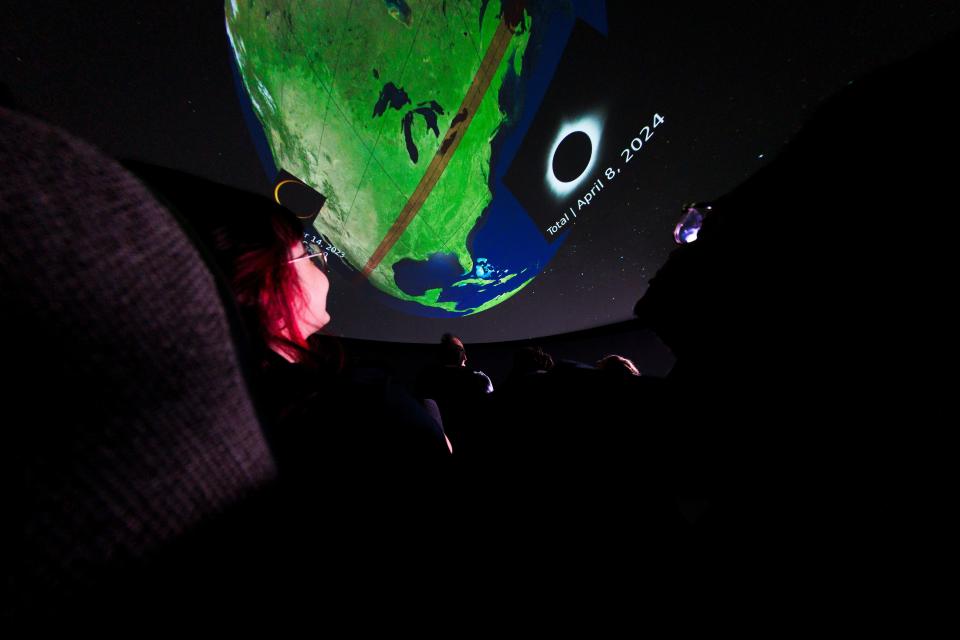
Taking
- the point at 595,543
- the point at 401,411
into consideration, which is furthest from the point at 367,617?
the point at 595,543

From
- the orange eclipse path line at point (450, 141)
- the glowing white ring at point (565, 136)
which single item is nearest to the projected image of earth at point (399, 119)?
the orange eclipse path line at point (450, 141)

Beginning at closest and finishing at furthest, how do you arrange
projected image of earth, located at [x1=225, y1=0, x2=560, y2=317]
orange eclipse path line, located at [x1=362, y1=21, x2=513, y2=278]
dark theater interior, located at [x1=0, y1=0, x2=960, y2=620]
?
dark theater interior, located at [x1=0, y1=0, x2=960, y2=620], projected image of earth, located at [x1=225, y1=0, x2=560, y2=317], orange eclipse path line, located at [x1=362, y1=21, x2=513, y2=278]

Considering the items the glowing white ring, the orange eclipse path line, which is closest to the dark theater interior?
the glowing white ring

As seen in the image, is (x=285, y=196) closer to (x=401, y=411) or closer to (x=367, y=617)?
(x=401, y=411)

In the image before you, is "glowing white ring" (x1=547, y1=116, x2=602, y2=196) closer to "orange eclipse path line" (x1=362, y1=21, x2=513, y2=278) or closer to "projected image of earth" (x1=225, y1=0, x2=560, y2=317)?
"projected image of earth" (x1=225, y1=0, x2=560, y2=317)

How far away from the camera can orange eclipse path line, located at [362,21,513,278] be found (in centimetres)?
166

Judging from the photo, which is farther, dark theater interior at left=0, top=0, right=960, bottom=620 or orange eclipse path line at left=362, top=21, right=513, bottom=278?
orange eclipse path line at left=362, top=21, right=513, bottom=278

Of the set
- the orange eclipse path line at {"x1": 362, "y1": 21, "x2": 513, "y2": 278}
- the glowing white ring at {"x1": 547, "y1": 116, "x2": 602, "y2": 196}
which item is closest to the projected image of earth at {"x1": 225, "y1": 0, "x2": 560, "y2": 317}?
the orange eclipse path line at {"x1": 362, "y1": 21, "x2": 513, "y2": 278}

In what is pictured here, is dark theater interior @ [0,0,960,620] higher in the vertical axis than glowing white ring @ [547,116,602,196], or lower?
lower

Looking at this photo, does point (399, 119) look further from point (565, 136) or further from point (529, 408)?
point (529, 408)

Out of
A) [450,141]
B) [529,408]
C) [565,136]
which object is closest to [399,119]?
[450,141]

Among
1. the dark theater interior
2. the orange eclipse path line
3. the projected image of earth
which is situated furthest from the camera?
the orange eclipse path line

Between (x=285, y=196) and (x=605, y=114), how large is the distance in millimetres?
1982

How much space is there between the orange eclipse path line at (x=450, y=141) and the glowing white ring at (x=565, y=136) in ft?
1.72
